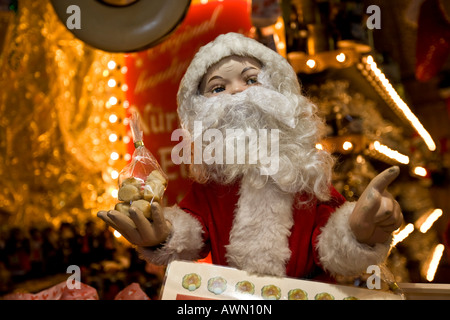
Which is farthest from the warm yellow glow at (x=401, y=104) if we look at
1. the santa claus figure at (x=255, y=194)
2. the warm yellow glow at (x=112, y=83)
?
the santa claus figure at (x=255, y=194)

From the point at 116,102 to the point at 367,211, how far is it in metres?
2.12

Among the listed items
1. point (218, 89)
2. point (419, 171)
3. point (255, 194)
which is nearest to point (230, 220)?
point (255, 194)

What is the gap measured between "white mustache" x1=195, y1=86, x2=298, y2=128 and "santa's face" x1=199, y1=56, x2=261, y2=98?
0.04m

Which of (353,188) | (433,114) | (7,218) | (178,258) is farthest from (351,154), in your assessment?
(7,218)

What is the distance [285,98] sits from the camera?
1.28m

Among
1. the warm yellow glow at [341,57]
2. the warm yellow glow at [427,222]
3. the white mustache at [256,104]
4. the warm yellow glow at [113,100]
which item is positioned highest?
the warm yellow glow at [341,57]

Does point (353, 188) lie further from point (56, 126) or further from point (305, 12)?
point (56, 126)

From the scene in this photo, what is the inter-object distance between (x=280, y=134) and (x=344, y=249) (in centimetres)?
34

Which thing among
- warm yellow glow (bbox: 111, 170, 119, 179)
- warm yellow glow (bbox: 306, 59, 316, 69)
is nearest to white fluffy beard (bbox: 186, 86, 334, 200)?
warm yellow glow (bbox: 306, 59, 316, 69)

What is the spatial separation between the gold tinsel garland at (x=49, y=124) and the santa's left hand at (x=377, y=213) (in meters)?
2.20

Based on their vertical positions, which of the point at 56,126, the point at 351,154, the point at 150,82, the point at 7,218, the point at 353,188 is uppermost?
the point at 150,82

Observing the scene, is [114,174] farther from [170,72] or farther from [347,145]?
[347,145]

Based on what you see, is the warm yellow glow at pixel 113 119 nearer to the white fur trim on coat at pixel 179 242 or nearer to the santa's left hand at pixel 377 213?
the white fur trim on coat at pixel 179 242

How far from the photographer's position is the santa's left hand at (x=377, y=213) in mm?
974
